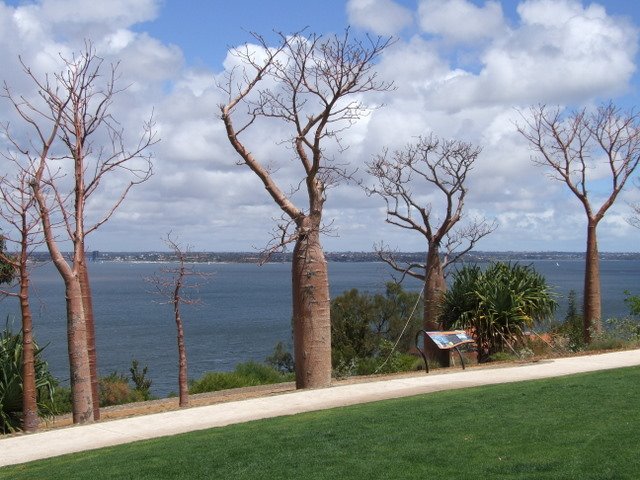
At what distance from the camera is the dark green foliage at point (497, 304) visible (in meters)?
18.7

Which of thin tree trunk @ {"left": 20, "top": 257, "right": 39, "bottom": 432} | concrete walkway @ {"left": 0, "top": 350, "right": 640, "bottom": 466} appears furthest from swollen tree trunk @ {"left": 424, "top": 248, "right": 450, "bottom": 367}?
thin tree trunk @ {"left": 20, "top": 257, "right": 39, "bottom": 432}

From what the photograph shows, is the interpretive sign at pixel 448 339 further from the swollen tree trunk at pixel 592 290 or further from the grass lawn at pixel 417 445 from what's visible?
the grass lawn at pixel 417 445

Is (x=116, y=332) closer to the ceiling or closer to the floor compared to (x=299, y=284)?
closer to the floor

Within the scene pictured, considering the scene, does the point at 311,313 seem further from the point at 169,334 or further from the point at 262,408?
the point at 169,334

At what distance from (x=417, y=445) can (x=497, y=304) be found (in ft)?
37.4

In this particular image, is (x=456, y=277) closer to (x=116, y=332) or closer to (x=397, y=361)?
(x=397, y=361)

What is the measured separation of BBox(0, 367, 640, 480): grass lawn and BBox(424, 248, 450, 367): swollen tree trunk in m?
9.62

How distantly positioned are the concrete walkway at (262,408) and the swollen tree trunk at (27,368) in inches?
47.3

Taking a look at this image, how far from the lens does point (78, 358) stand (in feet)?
42.2

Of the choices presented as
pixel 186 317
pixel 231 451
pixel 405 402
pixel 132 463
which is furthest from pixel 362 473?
pixel 186 317

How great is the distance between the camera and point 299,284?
14.2m

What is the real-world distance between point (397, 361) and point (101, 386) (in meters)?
8.87

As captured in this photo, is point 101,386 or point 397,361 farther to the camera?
point 101,386

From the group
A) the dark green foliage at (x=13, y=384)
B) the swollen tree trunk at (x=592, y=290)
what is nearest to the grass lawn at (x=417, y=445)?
the dark green foliage at (x=13, y=384)
